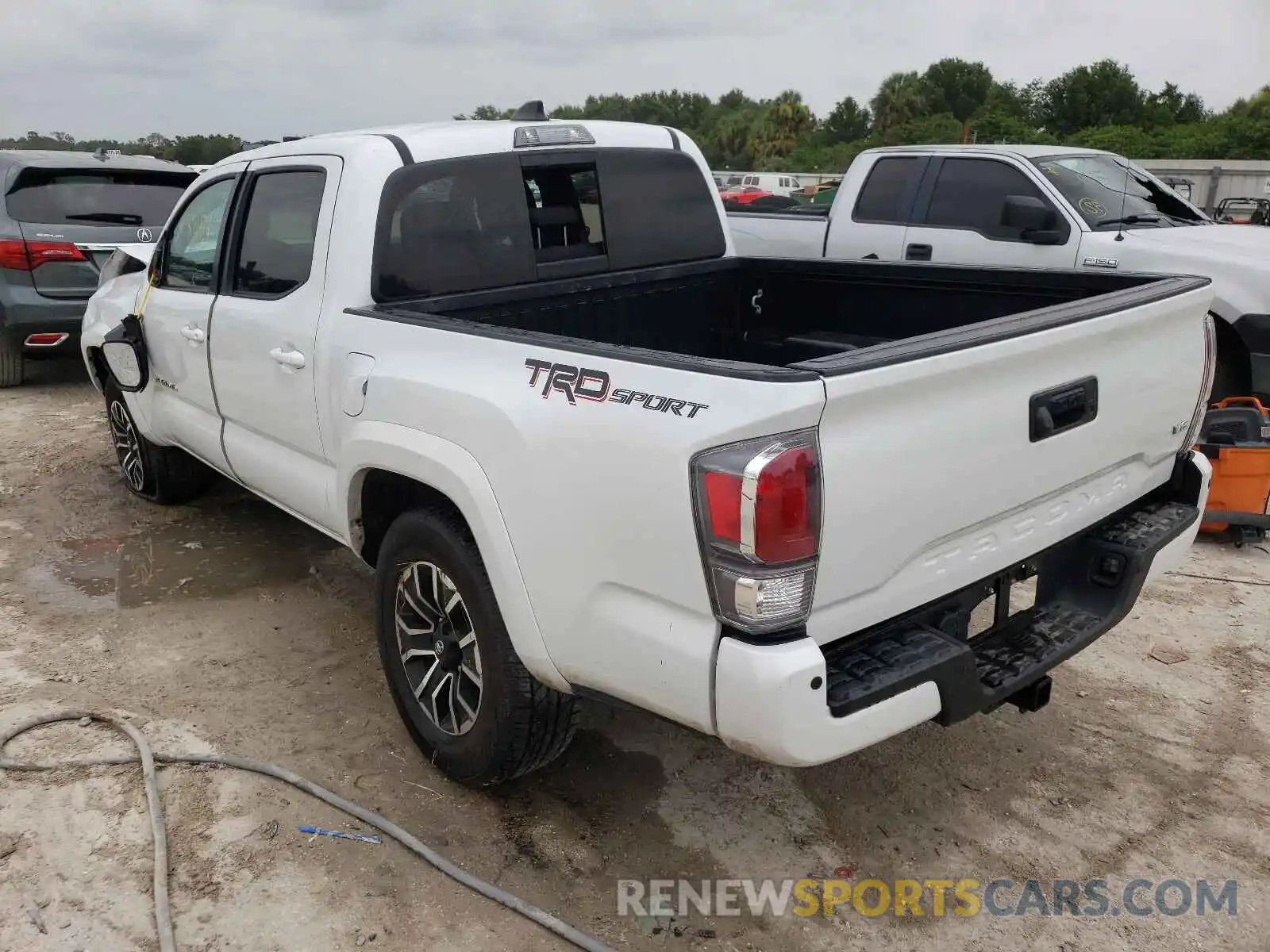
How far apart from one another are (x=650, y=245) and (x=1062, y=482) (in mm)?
2050

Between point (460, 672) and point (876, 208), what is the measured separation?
5958 millimetres

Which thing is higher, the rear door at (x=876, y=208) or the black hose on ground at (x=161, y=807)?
the rear door at (x=876, y=208)

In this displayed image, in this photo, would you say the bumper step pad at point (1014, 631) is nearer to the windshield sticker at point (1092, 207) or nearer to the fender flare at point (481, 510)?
the fender flare at point (481, 510)

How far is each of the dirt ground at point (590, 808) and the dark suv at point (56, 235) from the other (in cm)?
449

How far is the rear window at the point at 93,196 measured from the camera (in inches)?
310

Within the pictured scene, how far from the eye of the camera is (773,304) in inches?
171

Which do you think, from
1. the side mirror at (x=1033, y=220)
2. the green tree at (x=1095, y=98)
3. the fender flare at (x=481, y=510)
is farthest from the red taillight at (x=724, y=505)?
the green tree at (x=1095, y=98)

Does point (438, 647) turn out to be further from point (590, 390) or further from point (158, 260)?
point (158, 260)

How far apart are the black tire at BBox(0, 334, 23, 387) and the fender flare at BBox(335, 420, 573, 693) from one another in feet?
22.6

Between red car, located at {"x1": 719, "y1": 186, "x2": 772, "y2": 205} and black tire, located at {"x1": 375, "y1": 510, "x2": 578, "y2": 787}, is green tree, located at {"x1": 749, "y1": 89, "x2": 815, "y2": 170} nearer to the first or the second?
red car, located at {"x1": 719, "y1": 186, "x2": 772, "y2": 205}

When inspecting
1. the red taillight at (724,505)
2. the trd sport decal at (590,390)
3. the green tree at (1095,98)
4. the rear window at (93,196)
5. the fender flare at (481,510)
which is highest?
the green tree at (1095,98)

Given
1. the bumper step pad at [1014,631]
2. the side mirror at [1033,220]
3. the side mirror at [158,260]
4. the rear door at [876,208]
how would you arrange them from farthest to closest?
the rear door at [876,208] → the side mirror at [1033,220] → the side mirror at [158,260] → the bumper step pad at [1014,631]

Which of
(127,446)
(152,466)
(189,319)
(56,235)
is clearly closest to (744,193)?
(56,235)

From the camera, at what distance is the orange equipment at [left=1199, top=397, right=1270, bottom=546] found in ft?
16.3
